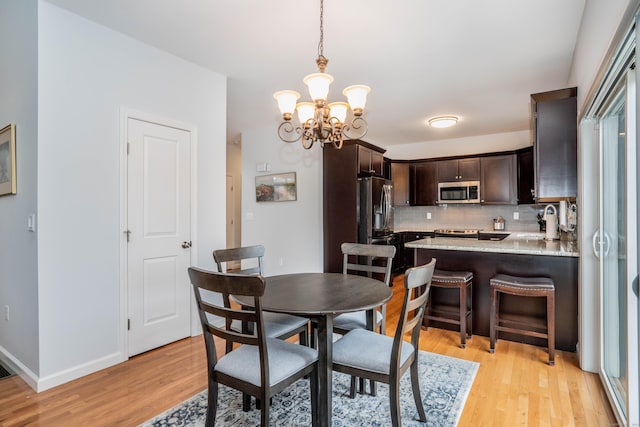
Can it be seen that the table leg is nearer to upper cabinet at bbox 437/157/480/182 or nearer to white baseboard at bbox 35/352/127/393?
white baseboard at bbox 35/352/127/393

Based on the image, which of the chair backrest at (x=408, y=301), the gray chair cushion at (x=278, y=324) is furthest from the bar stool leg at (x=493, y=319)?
the gray chair cushion at (x=278, y=324)

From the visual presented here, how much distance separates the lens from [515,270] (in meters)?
3.09

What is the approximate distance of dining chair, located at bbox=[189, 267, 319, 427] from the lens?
1420 mm

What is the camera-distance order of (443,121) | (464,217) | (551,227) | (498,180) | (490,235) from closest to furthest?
(551,227) → (443,121) → (490,235) → (498,180) → (464,217)

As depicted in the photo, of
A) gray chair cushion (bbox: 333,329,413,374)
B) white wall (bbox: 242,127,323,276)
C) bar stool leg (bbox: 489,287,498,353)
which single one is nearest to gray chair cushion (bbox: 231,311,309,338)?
gray chair cushion (bbox: 333,329,413,374)

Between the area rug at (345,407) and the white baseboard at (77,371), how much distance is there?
0.93 meters

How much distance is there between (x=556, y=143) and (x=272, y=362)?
9.04 ft

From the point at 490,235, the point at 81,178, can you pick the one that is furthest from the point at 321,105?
the point at 490,235

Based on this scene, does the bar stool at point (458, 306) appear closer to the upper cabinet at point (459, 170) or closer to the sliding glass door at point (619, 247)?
the sliding glass door at point (619, 247)

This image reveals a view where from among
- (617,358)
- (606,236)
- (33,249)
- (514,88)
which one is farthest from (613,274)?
(33,249)

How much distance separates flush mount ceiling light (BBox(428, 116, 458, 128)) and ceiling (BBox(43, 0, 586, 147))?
0.63 metres

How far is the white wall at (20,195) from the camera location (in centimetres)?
231

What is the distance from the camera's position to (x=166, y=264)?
9.88ft

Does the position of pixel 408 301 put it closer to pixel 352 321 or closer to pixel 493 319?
pixel 352 321
